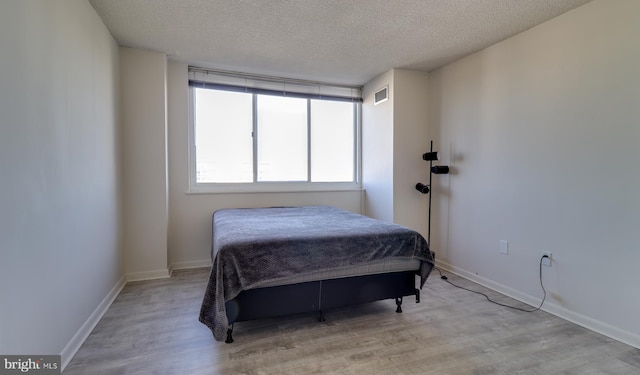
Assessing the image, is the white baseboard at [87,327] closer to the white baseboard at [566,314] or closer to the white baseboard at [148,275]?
the white baseboard at [148,275]

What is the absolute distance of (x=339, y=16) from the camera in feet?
7.58

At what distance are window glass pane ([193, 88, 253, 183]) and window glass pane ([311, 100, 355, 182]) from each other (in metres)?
0.92

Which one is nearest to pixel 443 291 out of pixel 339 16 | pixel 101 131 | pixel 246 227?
pixel 246 227

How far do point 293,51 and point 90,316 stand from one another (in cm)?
286

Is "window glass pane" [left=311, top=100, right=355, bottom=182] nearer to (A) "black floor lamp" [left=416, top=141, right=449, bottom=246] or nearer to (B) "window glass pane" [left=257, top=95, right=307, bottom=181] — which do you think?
(B) "window glass pane" [left=257, top=95, right=307, bottom=181]

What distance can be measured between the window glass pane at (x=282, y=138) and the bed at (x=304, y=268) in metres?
1.55

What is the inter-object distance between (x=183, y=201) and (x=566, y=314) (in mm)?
3837

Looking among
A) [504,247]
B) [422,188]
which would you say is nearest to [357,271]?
[504,247]

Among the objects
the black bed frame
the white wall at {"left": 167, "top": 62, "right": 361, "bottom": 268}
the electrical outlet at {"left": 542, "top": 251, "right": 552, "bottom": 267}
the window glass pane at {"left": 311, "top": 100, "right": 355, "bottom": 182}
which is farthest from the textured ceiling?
the black bed frame

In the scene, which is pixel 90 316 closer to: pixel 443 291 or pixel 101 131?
pixel 101 131

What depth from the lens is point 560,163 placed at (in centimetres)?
229

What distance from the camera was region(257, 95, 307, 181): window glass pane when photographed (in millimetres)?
3811

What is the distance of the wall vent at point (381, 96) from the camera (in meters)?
3.62

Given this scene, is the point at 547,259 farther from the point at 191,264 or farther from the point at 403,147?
the point at 191,264
